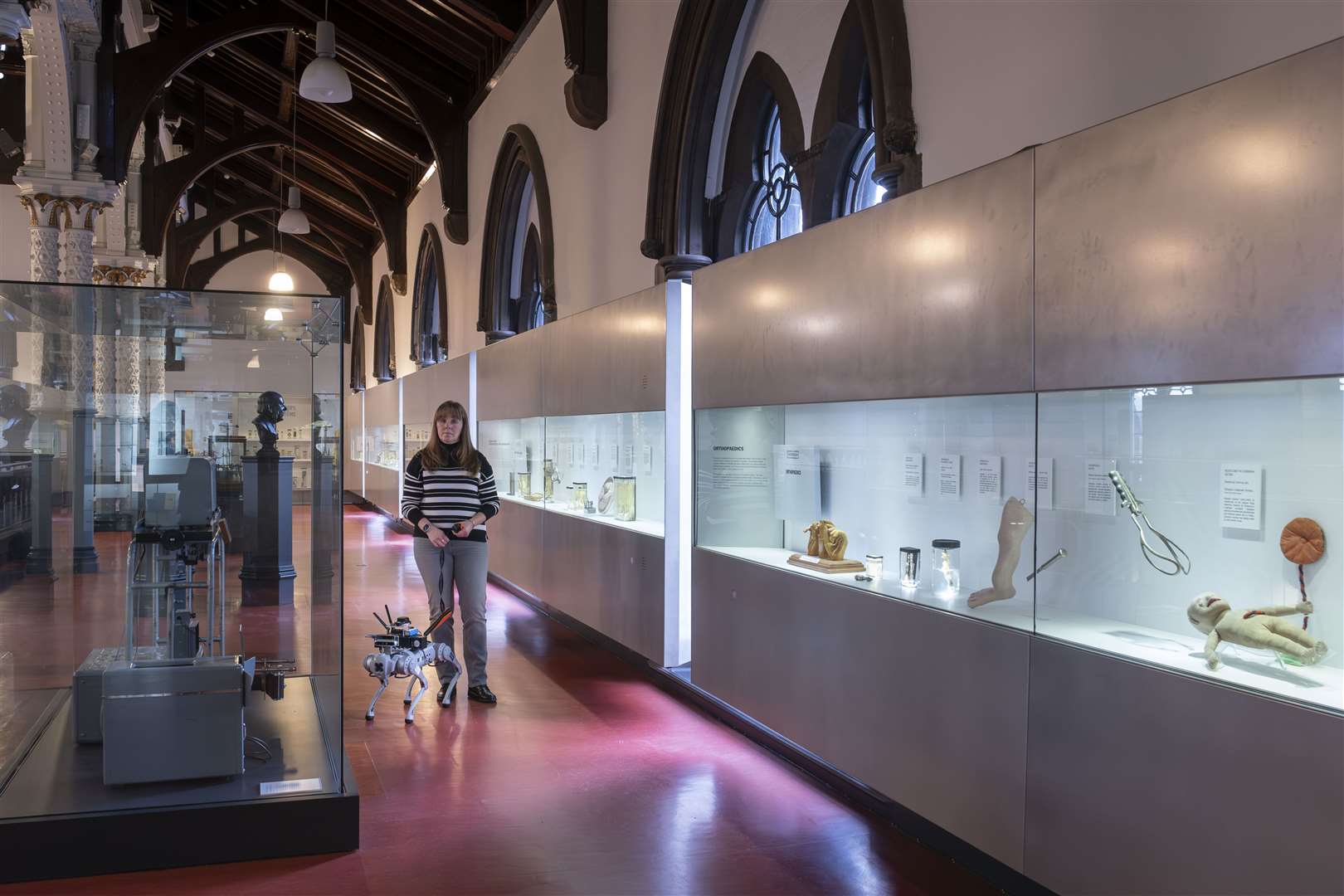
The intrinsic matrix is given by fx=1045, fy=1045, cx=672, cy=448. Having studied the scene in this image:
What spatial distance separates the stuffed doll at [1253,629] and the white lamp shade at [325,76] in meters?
7.32

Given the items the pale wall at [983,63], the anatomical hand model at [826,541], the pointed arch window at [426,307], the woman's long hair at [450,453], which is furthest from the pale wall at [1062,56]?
the pointed arch window at [426,307]

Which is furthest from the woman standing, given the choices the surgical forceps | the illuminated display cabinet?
the surgical forceps

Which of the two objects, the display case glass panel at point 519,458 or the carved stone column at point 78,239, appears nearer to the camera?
the display case glass panel at point 519,458

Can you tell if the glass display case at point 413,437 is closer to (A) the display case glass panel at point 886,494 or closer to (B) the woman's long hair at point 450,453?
(B) the woman's long hair at point 450,453

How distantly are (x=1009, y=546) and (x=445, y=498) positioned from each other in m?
3.21

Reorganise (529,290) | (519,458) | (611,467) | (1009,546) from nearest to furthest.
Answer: (1009,546)
(611,467)
(519,458)
(529,290)

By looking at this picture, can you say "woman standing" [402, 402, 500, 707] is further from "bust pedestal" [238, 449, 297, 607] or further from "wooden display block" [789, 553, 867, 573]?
"wooden display block" [789, 553, 867, 573]

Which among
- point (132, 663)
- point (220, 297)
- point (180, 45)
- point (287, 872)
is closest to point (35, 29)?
point (180, 45)

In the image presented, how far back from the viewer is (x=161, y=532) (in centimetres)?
396

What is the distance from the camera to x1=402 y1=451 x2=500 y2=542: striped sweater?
5.52 metres

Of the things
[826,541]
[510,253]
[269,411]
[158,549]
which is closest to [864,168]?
[826,541]

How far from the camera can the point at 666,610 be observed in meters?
5.94

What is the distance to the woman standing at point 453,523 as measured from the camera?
18.1 feet

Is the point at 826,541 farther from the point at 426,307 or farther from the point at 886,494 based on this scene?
the point at 426,307
